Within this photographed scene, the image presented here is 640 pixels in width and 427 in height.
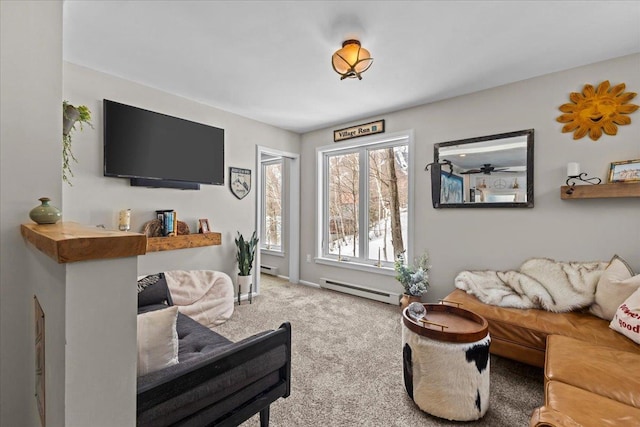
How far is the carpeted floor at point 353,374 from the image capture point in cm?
169

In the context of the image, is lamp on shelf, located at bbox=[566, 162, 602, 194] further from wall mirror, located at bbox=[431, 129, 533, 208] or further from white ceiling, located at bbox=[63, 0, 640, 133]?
white ceiling, located at bbox=[63, 0, 640, 133]

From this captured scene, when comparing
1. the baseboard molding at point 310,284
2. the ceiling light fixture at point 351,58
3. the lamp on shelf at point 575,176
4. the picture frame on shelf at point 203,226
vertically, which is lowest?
the baseboard molding at point 310,284

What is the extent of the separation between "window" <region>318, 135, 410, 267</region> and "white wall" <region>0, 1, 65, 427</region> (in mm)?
3343

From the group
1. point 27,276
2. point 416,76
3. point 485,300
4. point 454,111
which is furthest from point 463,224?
point 27,276

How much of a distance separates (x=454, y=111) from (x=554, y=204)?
4.59ft

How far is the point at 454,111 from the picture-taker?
3213 millimetres

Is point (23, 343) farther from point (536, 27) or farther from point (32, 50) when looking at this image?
point (536, 27)

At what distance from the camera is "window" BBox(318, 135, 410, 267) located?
3.82 meters

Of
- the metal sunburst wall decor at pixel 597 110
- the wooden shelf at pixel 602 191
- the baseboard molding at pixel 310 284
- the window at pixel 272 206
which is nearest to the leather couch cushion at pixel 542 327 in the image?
the wooden shelf at pixel 602 191

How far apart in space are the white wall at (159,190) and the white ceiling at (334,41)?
0.17 metres

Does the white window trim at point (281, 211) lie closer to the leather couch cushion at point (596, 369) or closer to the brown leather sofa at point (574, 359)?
the brown leather sofa at point (574, 359)

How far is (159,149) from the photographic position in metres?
2.98

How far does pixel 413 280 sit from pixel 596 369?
1.75 meters

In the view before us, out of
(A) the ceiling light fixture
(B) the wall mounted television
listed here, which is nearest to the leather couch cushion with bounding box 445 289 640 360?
(A) the ceiling light fixture
